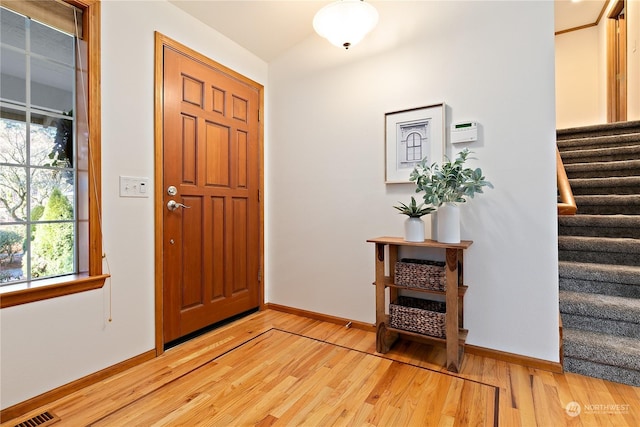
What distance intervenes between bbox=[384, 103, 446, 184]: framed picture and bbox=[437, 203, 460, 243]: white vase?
416mm

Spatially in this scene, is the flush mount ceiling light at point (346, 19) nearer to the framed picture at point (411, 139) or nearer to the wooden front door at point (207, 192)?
the framed picture at point (411, 139)

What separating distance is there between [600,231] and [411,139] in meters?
1.64

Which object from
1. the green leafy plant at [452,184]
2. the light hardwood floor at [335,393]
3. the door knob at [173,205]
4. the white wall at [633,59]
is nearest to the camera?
the light hardwood floor at [335,393]

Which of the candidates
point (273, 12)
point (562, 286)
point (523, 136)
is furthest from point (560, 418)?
point (273, 12)

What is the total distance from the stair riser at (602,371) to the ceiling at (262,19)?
255 centimetres

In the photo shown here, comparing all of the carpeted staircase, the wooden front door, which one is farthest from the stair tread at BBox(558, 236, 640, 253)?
the wooden front door

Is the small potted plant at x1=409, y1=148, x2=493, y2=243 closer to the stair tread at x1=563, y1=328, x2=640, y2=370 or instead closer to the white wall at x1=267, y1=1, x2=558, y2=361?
the white wall at x1=267, y1=1, x2=558, y2=361

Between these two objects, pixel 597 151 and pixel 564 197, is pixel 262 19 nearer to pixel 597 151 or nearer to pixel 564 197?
pixel 564 197

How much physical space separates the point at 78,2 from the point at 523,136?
8.46ft

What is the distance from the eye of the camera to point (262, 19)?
90.5 inches

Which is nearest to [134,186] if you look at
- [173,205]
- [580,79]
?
[173,205]

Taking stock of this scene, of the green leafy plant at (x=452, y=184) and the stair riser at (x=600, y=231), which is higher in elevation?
the green leafy plant at (x=452, y=184)

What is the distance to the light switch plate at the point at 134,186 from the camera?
5.79 feet

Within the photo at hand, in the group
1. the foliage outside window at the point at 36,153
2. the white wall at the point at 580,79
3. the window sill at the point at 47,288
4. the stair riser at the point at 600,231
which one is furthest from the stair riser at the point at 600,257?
the foliage outside window at the point at 36,153
